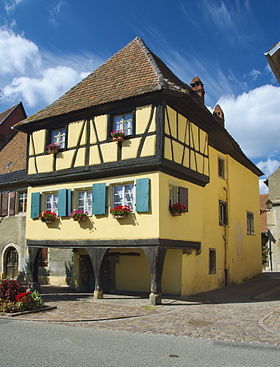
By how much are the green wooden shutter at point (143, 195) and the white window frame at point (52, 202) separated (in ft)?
14.0

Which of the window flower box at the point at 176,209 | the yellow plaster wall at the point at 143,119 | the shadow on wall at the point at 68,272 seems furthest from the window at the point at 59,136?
the shadow on wall at the point at 68,272

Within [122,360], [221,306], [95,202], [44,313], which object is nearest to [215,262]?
[221,306]

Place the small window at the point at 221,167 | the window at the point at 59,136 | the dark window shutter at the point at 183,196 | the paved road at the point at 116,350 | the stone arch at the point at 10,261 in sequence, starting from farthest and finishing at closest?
the small window at the point at 221,167 < the stone arch at the point at 10,261 < the window at the point at 59,136 < the dark window shutter at the point at 183,196 < the paved road at the point at 116,350

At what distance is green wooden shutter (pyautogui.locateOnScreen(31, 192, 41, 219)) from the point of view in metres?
16.9

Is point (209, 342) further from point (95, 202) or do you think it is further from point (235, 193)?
point (235, 193)

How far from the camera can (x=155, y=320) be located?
10.6 m

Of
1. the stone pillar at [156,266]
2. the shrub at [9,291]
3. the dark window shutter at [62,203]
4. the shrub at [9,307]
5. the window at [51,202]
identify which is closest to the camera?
the shrub at [9,307]

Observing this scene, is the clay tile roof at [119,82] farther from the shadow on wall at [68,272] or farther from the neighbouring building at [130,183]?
the shadow on wall at [68,272]

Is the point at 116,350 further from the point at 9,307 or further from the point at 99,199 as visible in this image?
the point at 99,199

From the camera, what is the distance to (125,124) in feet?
48.9

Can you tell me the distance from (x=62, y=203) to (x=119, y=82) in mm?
5270

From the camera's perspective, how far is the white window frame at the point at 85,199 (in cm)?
1573

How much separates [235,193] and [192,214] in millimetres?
6627

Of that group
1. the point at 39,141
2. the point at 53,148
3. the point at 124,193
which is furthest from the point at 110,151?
the point at 39,141
